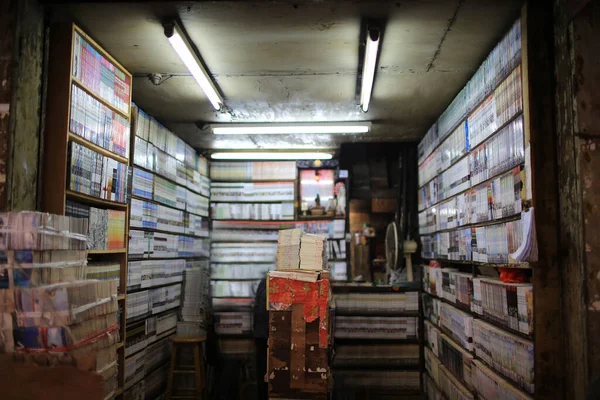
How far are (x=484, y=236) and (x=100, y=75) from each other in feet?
10.5

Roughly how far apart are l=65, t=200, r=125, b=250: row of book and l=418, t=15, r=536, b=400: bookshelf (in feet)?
9.43

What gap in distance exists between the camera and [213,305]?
7535 millimetres

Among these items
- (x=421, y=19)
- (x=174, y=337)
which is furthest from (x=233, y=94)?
(x=174, y=337)

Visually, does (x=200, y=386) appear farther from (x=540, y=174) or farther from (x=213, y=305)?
(x=540, y=174)

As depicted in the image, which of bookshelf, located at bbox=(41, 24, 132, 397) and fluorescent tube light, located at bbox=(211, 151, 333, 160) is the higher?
fluorescent tube light, located at bbox=(211, 151, 333, 160)

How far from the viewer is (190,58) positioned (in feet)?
12.0

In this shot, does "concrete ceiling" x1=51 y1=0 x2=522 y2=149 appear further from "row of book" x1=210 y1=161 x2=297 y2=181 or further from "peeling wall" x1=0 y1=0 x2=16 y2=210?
"row of book" x1=210 y1=161 x2=297 y2=181

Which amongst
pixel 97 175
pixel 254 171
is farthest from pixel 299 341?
pixel 254 171

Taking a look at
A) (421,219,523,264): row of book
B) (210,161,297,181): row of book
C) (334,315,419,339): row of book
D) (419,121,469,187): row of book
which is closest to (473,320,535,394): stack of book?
(421,219,523,264): row of book

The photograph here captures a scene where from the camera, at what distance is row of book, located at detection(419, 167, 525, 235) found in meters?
3.13

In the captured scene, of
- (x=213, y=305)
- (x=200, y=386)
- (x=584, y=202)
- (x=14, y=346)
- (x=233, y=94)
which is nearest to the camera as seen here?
(x=14, y=346)

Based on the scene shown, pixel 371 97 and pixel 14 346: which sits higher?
pixel 371 97

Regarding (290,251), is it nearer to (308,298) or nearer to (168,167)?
(308,298)

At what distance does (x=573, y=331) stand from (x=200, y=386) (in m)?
4.20
